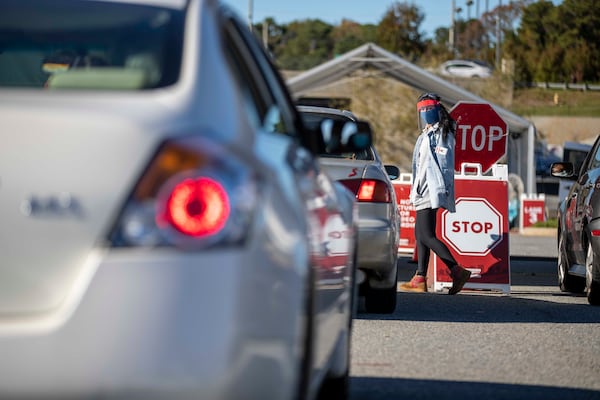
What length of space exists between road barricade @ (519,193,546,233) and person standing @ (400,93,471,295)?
2239cm

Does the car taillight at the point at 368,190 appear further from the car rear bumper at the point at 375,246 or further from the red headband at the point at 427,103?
the red headband at the point at 427,103

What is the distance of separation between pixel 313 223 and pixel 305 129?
3.10 feet

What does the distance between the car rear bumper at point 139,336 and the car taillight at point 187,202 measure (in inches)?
1.9

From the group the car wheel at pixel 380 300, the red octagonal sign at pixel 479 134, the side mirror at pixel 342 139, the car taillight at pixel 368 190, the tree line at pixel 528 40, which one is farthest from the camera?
the tree line at pixel 528 40

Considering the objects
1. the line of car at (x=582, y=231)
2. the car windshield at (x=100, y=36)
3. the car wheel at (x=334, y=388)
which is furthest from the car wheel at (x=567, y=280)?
the car windshield at (x=100, y=36)

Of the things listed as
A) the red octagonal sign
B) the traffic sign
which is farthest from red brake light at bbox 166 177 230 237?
the red octagonal sign

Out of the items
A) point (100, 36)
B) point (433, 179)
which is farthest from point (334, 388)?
point (433, 179)

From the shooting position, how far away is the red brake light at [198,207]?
3297mm

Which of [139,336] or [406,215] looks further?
[406,215]

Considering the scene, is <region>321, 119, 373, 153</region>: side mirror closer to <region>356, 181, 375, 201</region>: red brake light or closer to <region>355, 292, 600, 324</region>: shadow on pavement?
<region>356, 181, 375, 201</region>: red brake light

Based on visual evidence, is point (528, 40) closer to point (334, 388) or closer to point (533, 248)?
point (533, 248)

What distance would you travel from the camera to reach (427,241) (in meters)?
12.5

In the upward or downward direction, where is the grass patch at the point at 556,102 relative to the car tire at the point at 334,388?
upward

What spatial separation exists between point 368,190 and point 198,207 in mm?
7013
